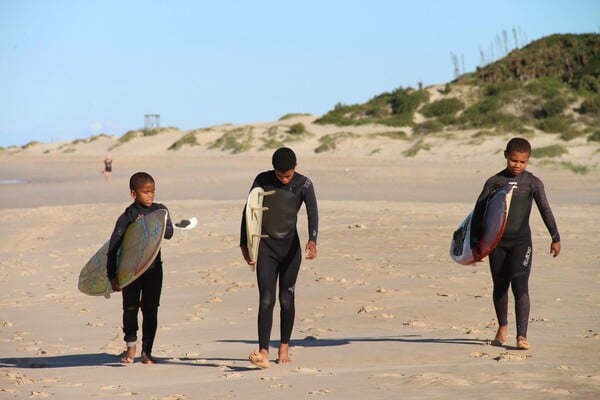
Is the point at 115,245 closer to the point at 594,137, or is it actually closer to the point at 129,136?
the point at 594,137

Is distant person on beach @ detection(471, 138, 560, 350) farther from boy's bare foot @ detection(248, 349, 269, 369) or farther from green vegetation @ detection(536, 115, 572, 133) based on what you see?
green vegetation @ detection(536, 115, 572, 133)

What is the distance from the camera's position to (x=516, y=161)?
786cm

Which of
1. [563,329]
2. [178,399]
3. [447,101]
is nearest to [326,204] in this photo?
[563,329]

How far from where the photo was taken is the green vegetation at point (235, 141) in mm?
50375

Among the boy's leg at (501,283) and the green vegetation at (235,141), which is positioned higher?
the green vegetation at (235,141)

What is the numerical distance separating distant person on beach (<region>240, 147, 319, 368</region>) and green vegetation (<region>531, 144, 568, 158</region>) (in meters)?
27.5

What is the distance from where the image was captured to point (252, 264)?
764cm

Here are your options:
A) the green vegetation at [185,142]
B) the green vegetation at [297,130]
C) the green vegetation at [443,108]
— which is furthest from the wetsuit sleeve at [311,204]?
the green vegetation at [185,142]

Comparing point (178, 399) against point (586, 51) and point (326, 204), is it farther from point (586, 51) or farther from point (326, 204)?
point (586, 51)

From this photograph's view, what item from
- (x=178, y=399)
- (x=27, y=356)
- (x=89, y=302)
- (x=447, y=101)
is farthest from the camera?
(x=447, y=101)

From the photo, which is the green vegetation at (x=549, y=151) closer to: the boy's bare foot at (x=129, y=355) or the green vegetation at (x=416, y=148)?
the green vegetation at (x=416, y=148)

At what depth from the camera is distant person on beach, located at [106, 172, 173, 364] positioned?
7.96 m

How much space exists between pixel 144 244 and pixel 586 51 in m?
54.9

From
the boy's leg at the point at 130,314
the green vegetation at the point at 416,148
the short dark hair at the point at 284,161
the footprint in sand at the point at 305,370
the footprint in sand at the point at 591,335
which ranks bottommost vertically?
the footprint in sand at the point at 305,370
